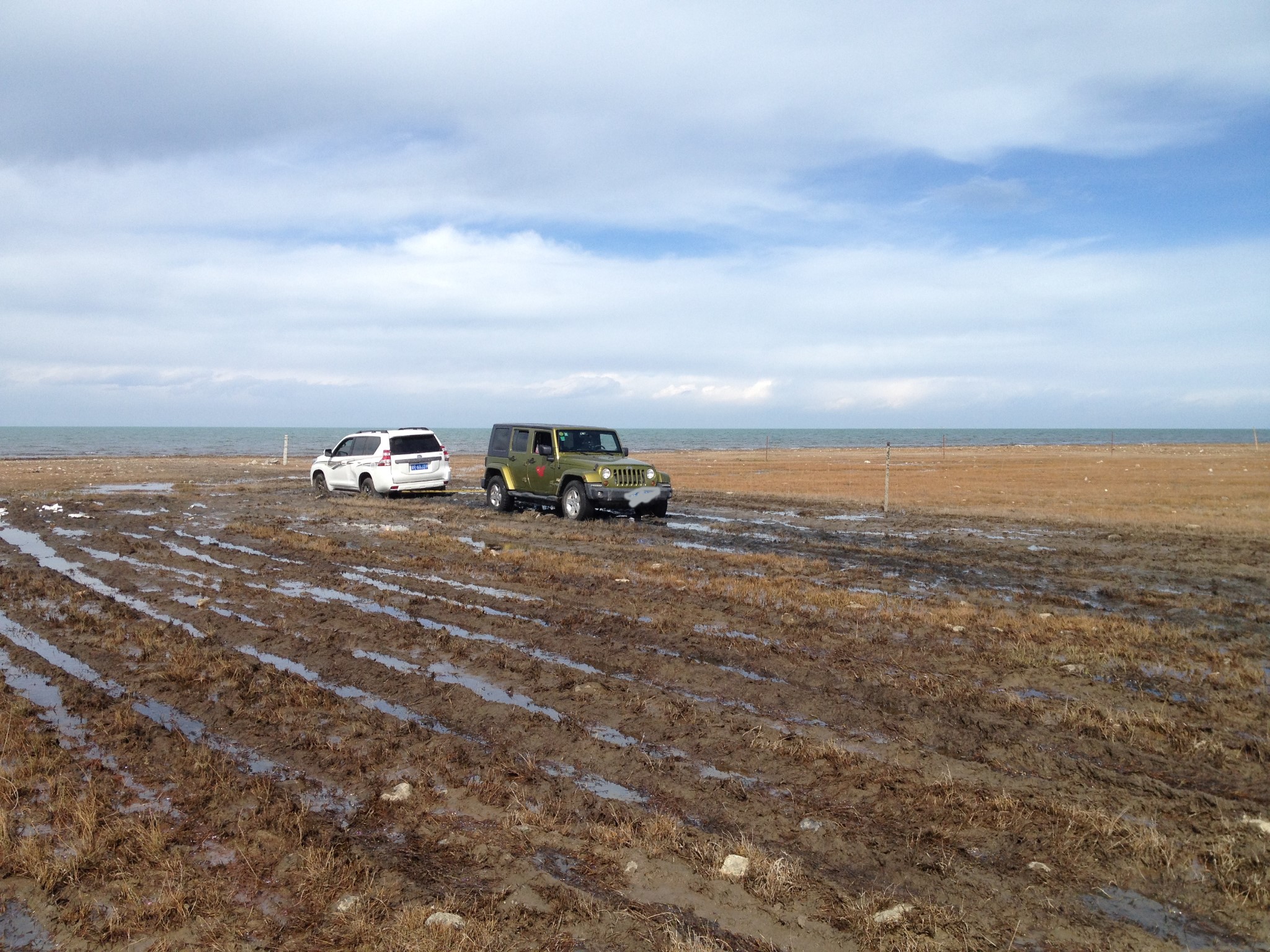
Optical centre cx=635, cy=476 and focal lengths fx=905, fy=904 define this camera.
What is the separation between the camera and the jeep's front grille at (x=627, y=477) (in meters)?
19.3

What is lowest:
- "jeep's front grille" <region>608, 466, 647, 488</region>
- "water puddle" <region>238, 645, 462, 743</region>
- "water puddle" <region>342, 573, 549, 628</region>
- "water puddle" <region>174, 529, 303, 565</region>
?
"water puddle" <region>238, 645, 462, 743</region>

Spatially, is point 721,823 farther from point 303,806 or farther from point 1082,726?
point 1082,726

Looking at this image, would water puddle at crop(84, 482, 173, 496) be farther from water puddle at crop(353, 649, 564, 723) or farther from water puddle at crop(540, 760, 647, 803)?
water puddle at crop(540, 760, 647, 803)

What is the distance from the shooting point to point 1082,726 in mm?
6285

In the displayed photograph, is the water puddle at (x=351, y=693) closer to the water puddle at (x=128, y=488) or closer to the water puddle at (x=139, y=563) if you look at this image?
the water puddle at (x=139, y=563)

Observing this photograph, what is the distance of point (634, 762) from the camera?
568 cm

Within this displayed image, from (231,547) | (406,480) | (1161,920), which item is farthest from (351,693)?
(406,480)

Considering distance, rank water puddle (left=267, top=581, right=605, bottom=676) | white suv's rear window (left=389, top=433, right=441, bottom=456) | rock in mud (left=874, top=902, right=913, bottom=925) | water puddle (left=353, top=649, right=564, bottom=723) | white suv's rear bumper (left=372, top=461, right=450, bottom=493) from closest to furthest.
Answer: rock in mud (left=874, top=902, right=913, bottom=925) < water puddle (left=353, top=649, right=564, bottom=723) < water puddle (left=267, top=581, right=605, bottom=676) < white suv's rear bumper (left=372, top=461, right=450, bottom=493) < white suv's rear window (left=389, top=433, right=441, bottom=456)

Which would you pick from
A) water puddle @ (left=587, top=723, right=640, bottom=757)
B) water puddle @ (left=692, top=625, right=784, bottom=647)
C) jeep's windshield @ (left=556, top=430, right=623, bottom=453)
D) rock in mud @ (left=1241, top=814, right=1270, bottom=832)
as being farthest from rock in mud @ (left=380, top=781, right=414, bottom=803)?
jeep's windshield @ (left=556, top=430, right=623, bottom=453)

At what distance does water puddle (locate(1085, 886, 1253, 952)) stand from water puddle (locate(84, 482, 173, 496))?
28.3m

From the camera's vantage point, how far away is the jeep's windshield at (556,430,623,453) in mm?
20562

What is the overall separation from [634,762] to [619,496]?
13655 millimetres

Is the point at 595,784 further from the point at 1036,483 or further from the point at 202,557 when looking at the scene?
the point at 1036,483

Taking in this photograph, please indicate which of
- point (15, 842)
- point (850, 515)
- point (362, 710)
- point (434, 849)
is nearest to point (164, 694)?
point (362, 710)
